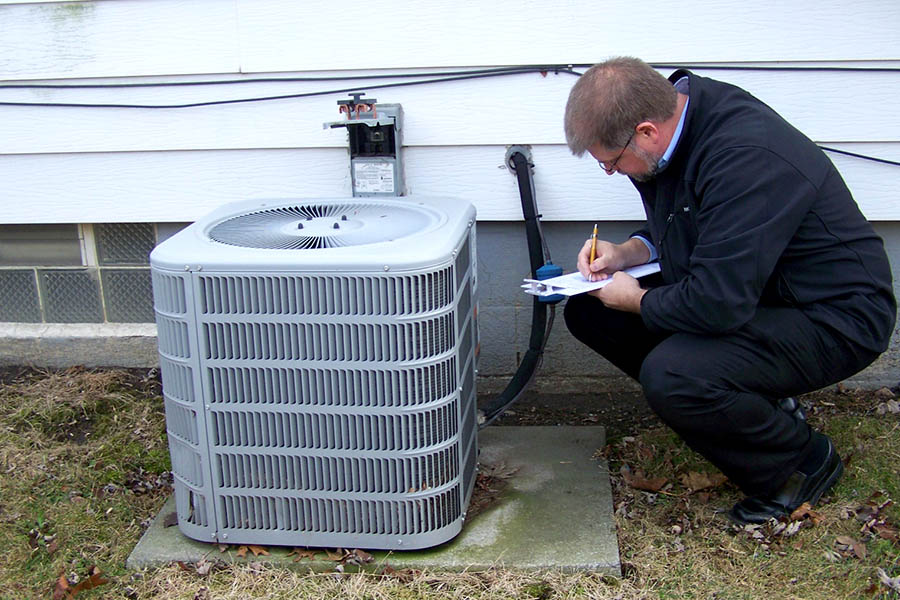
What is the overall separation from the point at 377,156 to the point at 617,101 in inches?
46.4

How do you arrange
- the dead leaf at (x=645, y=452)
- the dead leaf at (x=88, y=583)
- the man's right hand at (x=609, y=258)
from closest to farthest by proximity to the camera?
the dead leaf at (x=88, y=583), the man's right hand at (x=609, y=258), the dead leaf at (x=645, y=452)

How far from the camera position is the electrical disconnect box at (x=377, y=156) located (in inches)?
133

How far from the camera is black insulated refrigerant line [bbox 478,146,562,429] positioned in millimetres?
3369

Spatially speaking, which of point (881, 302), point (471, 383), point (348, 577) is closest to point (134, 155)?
point (471, 383)

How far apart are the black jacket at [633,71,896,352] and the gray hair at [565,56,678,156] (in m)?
0.12

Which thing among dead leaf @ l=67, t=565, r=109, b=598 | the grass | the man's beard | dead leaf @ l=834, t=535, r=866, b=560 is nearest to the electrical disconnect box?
the man's beard

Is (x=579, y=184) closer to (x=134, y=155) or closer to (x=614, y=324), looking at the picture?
(x=614, y=324)

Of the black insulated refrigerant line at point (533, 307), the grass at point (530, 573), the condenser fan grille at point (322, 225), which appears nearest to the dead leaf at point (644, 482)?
the grass at point (530, 573)

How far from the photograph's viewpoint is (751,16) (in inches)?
128

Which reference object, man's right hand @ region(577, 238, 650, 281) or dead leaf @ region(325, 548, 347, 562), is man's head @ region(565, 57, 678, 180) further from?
dead leaf @ region(325, 548, 347, 562)


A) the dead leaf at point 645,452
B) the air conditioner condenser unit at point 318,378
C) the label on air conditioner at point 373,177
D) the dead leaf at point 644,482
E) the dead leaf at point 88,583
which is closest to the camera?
the air conditioner condenser unit at point 318,378

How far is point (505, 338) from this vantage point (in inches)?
149

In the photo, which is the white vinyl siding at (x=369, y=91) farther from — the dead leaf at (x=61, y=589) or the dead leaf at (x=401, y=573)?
the dead leaf at (x=61, y=589)

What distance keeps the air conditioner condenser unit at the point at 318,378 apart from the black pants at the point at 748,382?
62cm
